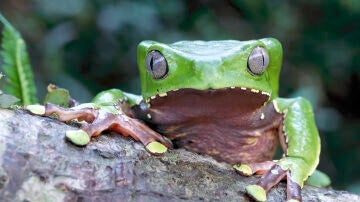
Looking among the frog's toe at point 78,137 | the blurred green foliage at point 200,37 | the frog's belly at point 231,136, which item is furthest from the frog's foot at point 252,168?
the blurred green foliage at point 200,37

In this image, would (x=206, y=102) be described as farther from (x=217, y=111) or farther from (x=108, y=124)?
(x=108, y=124)

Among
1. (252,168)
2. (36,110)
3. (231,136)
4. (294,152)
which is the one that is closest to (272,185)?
(252,168)

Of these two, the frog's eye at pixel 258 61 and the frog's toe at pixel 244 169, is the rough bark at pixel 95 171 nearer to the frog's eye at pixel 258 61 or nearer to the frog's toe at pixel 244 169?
the frog's toe at pixel 244 169

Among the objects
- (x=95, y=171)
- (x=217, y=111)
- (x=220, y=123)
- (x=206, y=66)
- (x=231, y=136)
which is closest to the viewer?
(x=95, y=171)

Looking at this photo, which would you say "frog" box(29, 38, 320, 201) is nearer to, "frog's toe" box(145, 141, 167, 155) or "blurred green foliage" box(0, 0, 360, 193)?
"frog's toe" box(145, 141, 167, 155)

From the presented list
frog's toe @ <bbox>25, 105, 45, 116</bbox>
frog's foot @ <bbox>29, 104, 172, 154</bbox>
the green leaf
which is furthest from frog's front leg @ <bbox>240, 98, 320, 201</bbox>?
the green leaf

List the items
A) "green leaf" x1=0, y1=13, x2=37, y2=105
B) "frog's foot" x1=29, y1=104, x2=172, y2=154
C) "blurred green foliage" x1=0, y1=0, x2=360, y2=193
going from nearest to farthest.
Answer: "frog's foot" x1=29, y1=104, x2=172, y2=154, "green leaf" x1=0, y1=13, x2=37, y2=105, "blurred green foliage" x1=0, y1=0, x2=360, y2=193
